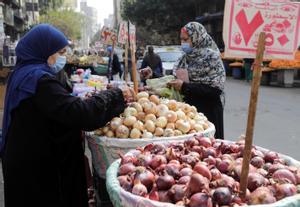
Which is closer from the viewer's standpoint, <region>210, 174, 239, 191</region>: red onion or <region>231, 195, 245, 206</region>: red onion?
<region>231, 195, 245, 206</region>: red onion

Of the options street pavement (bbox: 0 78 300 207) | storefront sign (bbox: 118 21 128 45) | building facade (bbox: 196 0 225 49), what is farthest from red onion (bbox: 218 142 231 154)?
building facade (bbox: 196 0 225 49)

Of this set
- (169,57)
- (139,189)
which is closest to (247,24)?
(139,189)

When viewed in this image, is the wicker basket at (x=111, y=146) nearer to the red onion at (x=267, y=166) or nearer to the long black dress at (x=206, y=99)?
the long black dress at (x=206, y=99)

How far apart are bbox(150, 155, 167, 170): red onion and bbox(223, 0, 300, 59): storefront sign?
2.58 feet

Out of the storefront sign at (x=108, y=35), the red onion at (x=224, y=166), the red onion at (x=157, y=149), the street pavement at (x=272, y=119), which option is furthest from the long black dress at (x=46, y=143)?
the storefront sign at (x=108, y=35)

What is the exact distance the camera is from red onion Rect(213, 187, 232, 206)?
2.07 metres

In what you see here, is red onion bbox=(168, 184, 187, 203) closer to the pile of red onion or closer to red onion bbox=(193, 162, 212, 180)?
the pile of red onion

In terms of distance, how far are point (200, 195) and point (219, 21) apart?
3327cm

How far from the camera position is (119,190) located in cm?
230

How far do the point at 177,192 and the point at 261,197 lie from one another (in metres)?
0.42

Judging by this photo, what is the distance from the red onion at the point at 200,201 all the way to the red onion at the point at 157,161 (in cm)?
54

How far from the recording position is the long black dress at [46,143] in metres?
2.68

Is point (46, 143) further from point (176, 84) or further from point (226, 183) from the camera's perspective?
point (176, 84)

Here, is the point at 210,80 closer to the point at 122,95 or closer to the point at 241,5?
the point at 122,95
